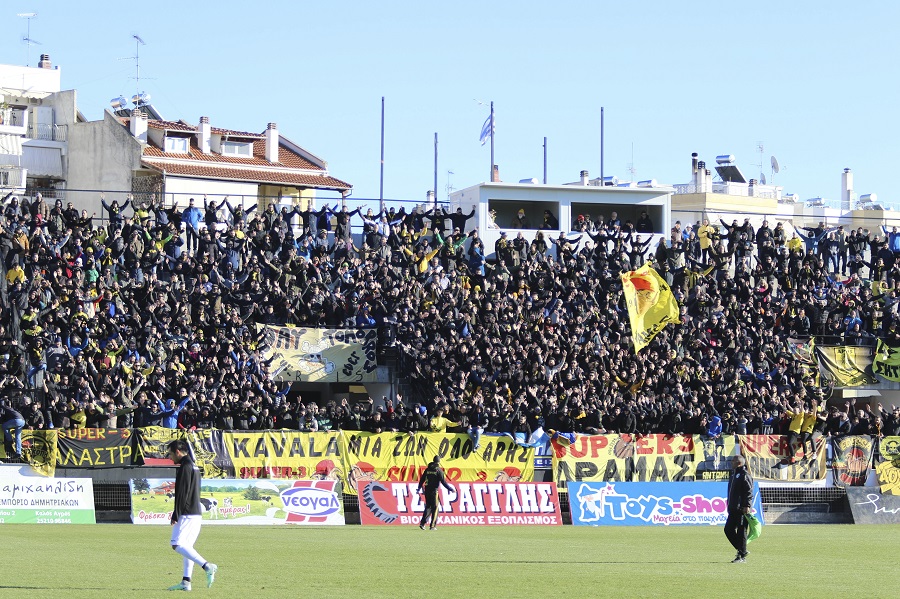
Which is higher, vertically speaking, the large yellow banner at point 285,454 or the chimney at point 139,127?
the chimney at point 139,127

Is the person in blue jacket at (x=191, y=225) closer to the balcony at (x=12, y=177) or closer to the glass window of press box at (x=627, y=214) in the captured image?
the glass window of press box at (x=627, y=214)

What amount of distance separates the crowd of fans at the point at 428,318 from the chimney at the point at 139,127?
958 inches

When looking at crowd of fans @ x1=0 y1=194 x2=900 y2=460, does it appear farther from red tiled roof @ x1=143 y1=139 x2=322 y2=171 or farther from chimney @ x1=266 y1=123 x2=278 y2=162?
chimney @ x1=266 y1=123 x2=278 y2=162

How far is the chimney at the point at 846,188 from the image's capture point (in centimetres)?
9356

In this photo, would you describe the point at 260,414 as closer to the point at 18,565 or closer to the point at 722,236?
the point at 18,565

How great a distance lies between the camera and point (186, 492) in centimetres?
1750

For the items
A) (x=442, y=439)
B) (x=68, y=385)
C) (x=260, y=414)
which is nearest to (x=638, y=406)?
(x=442, y=439)

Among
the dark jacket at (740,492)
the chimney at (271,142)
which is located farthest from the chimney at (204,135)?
the dark jacket at (740,492)

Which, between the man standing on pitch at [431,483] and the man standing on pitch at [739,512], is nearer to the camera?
the man standing on pitch at [739,512]

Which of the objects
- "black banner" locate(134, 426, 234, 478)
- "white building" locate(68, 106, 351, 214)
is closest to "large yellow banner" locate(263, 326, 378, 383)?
"black banner" locate(134, 426, 234, 478)

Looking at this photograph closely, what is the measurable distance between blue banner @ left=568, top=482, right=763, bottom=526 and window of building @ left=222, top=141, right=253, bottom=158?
42.1 meters

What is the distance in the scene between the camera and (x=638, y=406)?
1596 inches

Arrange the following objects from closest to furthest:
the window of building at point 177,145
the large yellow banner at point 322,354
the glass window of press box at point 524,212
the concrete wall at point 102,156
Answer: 1. the large yellow banner at point 322,354
2. the glass window of press box at point 524,212
3. the concrete wall at point 102,156
4. the window of building at point 177,145

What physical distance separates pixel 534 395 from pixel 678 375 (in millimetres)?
5930
